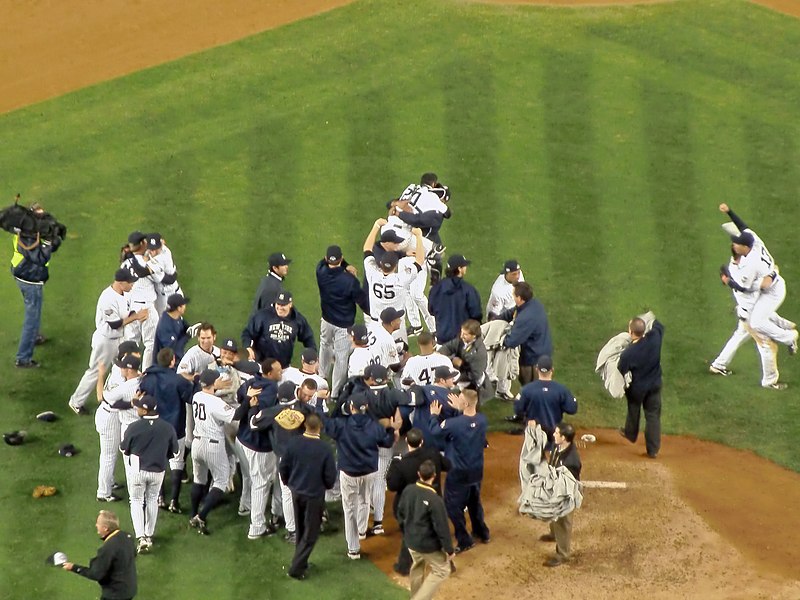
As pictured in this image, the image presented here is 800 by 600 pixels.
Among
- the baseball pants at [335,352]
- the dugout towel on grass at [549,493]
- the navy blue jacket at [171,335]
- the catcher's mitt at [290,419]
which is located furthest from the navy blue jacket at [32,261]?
the dugout towel on grass at [549,493]

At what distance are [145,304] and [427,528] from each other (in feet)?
15.8

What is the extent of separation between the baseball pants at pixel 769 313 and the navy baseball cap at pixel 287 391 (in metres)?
5.62

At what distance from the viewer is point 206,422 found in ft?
42.3

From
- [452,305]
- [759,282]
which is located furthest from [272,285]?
[759,282]

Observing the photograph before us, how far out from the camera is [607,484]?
13594 millimetres

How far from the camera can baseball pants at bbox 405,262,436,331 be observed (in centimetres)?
1564

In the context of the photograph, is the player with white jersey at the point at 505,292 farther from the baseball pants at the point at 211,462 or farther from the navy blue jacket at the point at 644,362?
the baseball pants at the point at 211,462

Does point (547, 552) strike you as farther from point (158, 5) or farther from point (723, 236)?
point (158, 5)

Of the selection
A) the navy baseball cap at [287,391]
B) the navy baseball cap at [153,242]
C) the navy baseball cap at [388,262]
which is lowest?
the navy baseball cap at [287,391]

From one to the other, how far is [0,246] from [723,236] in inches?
366

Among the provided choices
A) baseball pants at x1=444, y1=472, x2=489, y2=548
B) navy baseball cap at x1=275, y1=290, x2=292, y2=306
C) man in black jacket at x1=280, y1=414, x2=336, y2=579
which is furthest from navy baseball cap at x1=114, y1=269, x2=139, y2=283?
baseball pants at x1=444, y1=472, x2=489, y2=548

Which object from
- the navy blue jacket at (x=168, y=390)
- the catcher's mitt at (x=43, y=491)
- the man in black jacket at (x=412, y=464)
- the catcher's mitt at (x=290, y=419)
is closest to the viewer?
the man in black jacket at (x=412, y=464)

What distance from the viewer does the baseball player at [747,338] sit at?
15352mm

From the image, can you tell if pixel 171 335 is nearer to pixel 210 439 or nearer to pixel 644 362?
pixel 210 439
